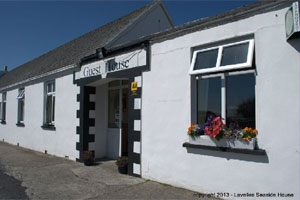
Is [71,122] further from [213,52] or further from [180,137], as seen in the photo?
[213,52]

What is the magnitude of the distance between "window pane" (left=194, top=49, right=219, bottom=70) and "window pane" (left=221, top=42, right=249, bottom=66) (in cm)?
19

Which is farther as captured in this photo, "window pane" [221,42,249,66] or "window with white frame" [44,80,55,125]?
"window with white frame" [44,80,55,125]

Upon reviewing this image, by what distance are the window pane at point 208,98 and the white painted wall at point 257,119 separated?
246mm

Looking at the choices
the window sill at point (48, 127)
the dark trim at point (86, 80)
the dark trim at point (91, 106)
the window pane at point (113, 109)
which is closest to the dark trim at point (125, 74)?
the dark trim at point (86, 80)

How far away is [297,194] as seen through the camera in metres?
3.51

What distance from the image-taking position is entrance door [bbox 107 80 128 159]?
7691mm

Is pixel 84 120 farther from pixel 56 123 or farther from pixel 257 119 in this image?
pixel 257 119

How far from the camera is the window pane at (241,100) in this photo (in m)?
4.20

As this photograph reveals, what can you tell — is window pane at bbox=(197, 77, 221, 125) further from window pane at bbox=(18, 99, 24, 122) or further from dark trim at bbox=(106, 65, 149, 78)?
window pane at bbox=(18, 99, 24, 122)

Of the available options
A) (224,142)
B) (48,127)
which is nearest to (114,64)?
(224,142)

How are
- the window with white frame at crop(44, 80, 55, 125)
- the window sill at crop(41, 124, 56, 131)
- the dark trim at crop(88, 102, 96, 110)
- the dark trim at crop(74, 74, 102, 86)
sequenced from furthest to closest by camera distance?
the window with white frame at crop(44, 80, 55, 125), the window sill at crop(41, 124, 56, 131), the dark trim at crop(88, 102, 96, 110), the dark trim at crop(74, 74, 102, 86)

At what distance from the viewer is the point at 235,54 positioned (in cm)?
432

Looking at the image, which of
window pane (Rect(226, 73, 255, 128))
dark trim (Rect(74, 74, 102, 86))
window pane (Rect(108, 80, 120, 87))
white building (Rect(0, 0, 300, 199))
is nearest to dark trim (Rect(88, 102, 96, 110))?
white building (Rect(0, 0, 300, 199))

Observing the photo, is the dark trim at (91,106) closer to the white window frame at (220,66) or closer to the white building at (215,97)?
the white building at (215,97)
